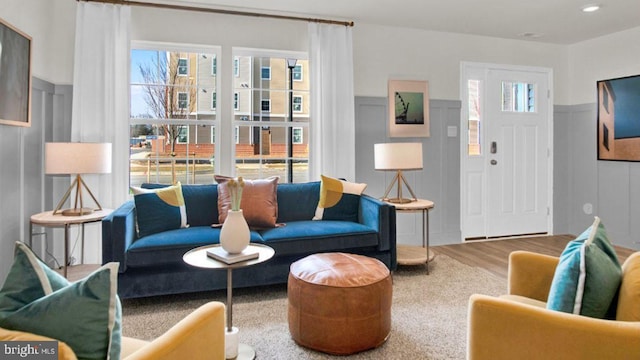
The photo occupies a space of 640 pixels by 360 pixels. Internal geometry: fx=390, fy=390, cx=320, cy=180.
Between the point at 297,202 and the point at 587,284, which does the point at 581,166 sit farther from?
the point at 587,284

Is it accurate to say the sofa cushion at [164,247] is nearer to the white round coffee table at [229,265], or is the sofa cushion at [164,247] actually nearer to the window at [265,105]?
the white round coffee table at [229,265]

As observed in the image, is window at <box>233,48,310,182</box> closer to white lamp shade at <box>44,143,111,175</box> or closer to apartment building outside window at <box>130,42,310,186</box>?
apartment building outside window at <box>130,42,310,186</box>

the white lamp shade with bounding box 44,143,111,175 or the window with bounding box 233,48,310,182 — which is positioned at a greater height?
the window with bounding box 233,48,310,182

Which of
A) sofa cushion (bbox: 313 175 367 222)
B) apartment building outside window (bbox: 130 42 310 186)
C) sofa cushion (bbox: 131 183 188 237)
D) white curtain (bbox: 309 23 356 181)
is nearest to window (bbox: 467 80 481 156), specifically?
white curtain (bbox: 309 23 356 181)

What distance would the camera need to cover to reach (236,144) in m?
4.03

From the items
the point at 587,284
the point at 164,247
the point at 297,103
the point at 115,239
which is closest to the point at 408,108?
the point at 297,103

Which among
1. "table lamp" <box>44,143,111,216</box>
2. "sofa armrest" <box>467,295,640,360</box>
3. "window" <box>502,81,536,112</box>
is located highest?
"window" <box>502,81,536,112</box>

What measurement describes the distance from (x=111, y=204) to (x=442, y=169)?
11.6 feet

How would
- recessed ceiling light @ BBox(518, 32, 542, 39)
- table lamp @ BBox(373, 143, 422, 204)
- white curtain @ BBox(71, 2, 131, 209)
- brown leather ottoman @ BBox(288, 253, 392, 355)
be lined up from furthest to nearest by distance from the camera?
recessed ceiling light @ BBox(518, 32, 542, 39), table lamp @ BBox(373, 143, 422, 204), white curtain @ BBox(71, 2, 131, 209), brown leather ottoman @ BBox(288, 253, 392, 355)

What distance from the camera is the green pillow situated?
2.82 feet

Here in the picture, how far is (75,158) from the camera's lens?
9.68 feet

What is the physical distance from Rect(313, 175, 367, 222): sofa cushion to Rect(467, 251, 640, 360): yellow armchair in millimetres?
2212

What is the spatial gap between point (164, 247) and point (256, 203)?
0.78 metres

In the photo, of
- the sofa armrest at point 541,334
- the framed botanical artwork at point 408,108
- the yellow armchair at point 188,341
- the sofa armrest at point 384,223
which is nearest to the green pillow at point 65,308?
the yellow armchair at point 188,341
